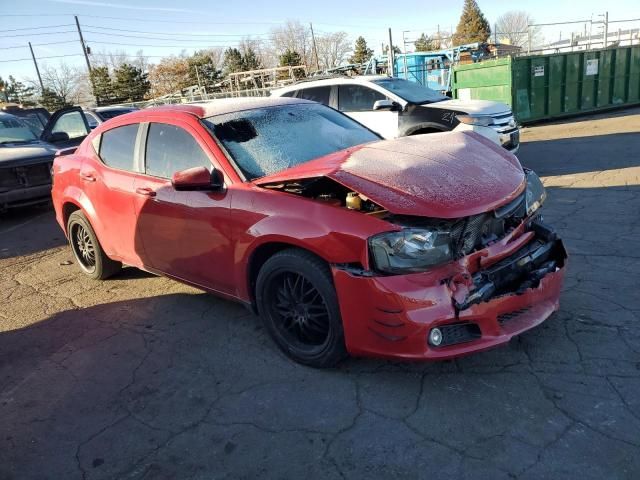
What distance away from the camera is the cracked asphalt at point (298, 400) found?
2375 millimetres

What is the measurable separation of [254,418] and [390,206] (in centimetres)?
143

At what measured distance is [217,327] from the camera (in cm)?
394

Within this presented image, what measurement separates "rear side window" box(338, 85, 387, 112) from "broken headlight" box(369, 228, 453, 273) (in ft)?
21.0

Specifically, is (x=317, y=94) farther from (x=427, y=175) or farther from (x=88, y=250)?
(x=427, y=175)

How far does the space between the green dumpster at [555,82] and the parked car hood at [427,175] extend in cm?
1252

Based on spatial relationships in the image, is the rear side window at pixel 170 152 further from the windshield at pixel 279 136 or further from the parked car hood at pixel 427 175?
the parked car hood at pixel 427 175

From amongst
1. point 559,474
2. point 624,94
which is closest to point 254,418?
point 559,474

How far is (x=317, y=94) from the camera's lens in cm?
898

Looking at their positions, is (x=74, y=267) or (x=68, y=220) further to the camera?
(x=74, y=267)

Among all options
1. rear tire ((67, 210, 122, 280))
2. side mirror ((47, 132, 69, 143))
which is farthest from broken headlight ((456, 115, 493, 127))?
side mirror ((47, 132, 69, 143))

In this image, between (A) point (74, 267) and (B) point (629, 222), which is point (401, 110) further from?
(A) point (74, 267)

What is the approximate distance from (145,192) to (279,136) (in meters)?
1.22

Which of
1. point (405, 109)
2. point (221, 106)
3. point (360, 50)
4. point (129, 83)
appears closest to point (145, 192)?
point (221, 106)

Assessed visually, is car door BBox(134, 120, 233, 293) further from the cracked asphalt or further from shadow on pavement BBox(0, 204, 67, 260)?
shadow on pavement BBox(0, 204, 67, 260)
